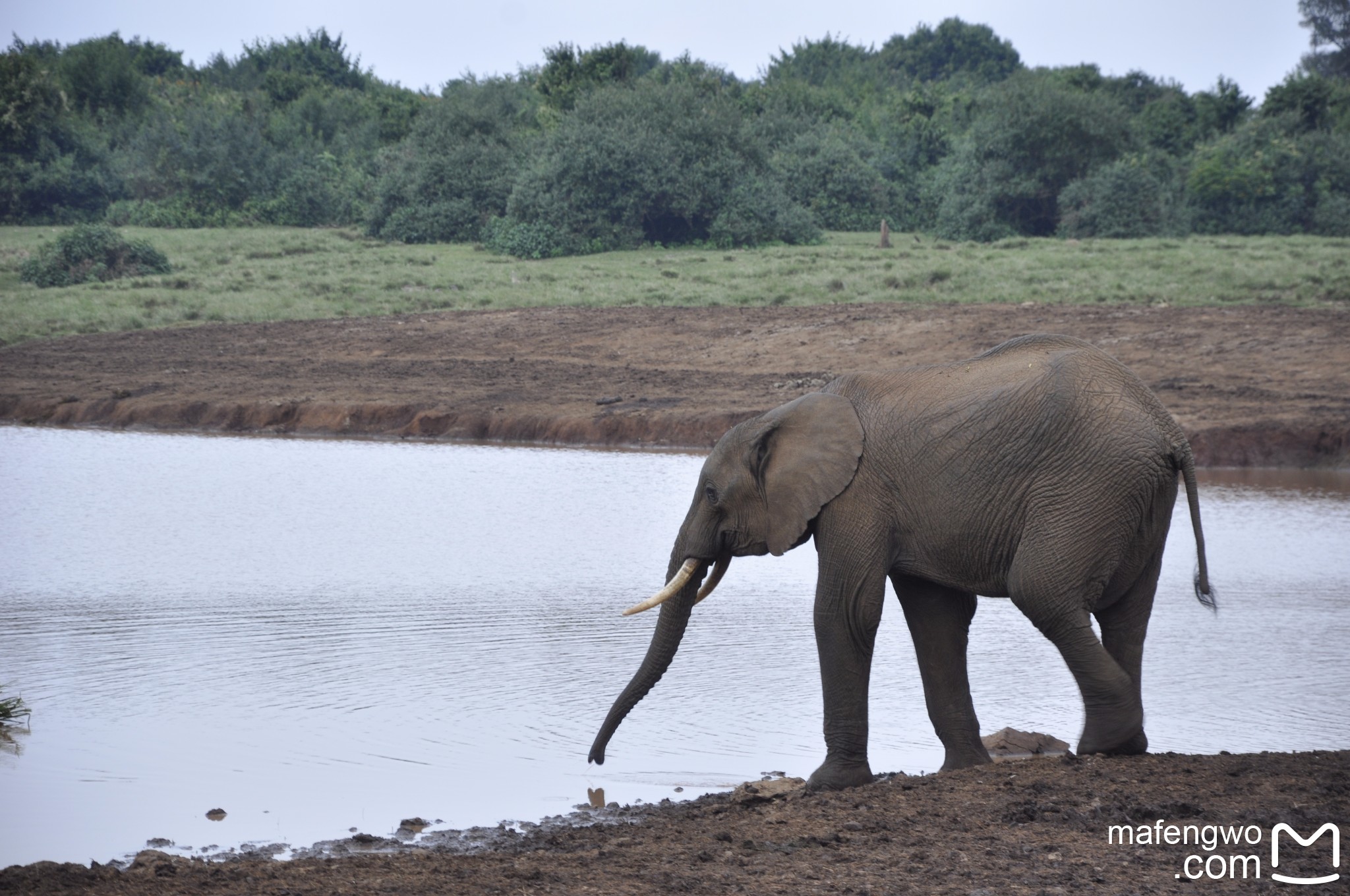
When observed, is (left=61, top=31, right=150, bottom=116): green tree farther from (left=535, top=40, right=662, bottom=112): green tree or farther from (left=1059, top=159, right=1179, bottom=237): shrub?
(left=1059, top=159, right=1179, bottom=237): shrub

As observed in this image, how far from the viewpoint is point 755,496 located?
19.2 ft

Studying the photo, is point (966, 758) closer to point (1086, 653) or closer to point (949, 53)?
point (1086, 653)

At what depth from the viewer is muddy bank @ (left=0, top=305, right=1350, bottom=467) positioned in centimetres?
1784

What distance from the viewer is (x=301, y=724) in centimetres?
686

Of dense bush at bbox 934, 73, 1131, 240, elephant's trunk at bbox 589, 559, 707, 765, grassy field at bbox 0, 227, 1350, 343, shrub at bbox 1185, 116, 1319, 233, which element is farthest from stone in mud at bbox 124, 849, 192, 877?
shrub at bbox 1185, 116, 1319, 233

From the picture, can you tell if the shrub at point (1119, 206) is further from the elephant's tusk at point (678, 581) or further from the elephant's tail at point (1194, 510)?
the elephant's tusk at point (678, 581)

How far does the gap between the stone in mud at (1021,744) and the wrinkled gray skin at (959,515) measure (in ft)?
1.38

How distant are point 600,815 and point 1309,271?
73.7 feet

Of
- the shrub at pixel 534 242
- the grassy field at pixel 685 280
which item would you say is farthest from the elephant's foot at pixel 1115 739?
the shrub at pixel 534 242

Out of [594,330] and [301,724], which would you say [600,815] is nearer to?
[301,724]

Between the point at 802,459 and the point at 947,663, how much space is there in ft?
3.31

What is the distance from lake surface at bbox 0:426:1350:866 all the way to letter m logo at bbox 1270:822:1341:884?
83.6 inches

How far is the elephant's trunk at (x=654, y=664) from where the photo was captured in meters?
5.88

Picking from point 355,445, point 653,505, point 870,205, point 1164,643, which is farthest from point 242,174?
point 1164,643
